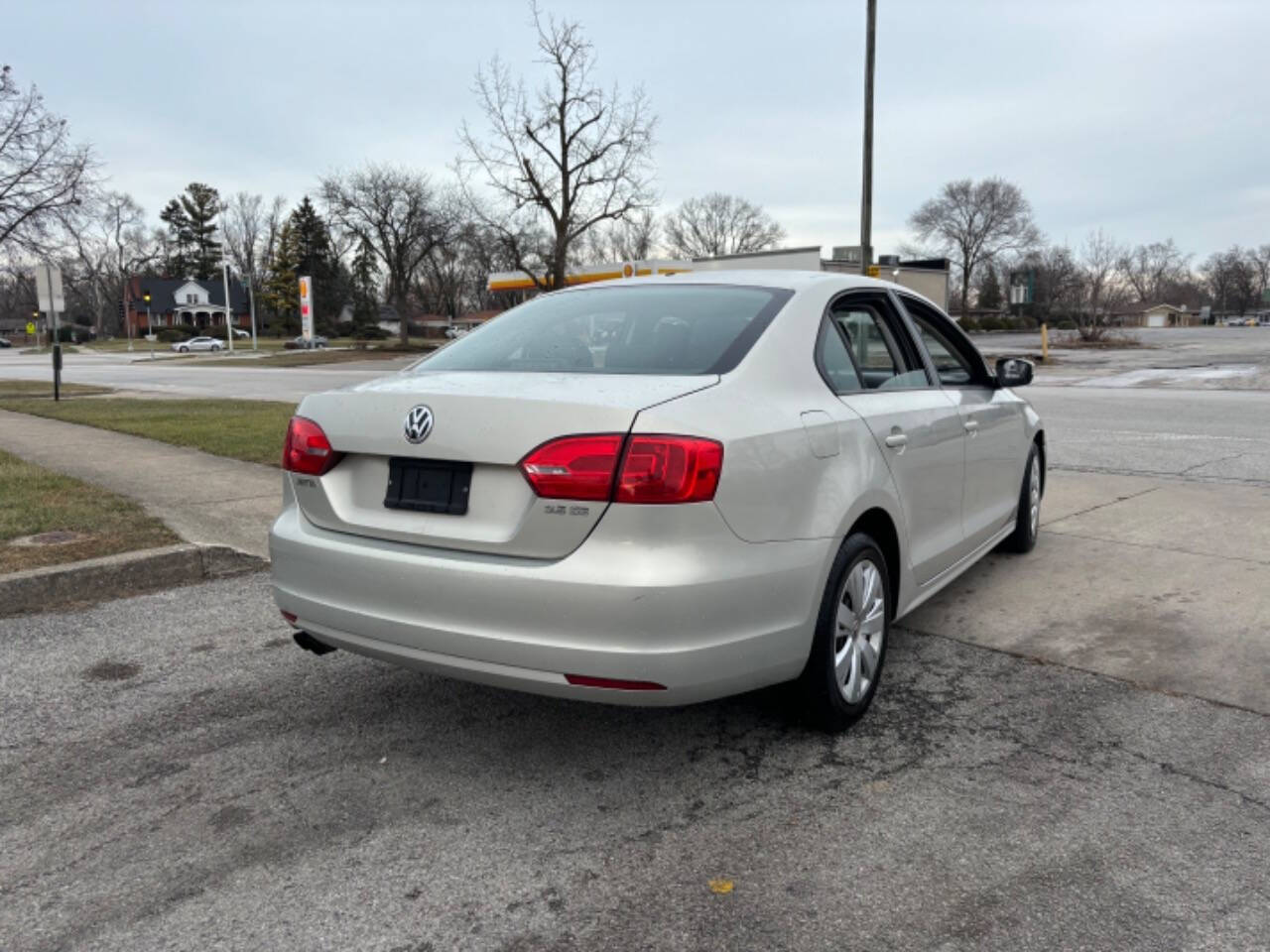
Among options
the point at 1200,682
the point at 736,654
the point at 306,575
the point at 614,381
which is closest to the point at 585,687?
the point at 736,654

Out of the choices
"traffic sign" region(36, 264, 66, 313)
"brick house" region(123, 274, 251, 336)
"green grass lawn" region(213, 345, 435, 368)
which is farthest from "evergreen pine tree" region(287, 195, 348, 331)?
"traffic sign" region(36, 264, 66, 313)

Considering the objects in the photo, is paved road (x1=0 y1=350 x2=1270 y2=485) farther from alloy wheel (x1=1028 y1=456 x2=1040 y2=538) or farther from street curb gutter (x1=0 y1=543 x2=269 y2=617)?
alloy wheel (x1=1028 y1=456 x2=1040 y2=538)

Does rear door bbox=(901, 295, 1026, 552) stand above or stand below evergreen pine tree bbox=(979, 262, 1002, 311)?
below

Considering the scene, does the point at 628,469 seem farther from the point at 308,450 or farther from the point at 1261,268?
the point at 1261,268

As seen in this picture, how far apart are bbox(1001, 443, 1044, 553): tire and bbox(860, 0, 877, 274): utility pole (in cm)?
1423

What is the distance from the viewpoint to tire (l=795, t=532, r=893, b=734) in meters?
3.17

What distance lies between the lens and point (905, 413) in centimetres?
386

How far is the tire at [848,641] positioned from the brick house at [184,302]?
109m

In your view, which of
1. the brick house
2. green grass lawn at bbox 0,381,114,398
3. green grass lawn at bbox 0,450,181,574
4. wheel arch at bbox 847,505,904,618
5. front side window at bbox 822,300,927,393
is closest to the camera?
wheel arch at bbox 847,505,904,618

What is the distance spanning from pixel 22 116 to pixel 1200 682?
23037mm

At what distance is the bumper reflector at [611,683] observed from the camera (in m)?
2.73

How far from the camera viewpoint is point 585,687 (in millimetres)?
2766

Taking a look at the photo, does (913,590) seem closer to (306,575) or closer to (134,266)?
(306,575)

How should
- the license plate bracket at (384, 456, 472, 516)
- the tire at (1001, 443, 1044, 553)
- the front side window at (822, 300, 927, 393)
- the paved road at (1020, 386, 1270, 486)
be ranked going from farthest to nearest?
the paved road at (1020, 386, 1270, 486)
the tire at (1001, 443, 1044, 553)
the front side window at (822, 300, 927, 393)
the license plate bracket at (384, 456, 472, 516)
